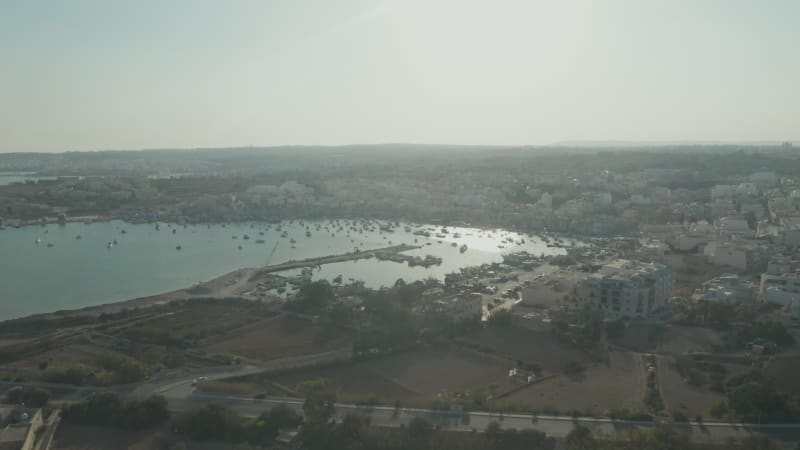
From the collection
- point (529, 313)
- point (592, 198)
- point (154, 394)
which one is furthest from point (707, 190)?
point (154, 394)

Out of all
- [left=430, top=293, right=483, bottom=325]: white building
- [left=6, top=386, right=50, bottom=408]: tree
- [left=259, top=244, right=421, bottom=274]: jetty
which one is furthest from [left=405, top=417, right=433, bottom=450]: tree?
[left=259, top=244, right=421, bottom=274]: jetty

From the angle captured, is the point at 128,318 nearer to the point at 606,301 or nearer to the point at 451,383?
the point at 451,383

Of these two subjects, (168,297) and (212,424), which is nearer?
(212,424)

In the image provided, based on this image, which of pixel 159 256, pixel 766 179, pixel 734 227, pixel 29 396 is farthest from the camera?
pixel 766 179

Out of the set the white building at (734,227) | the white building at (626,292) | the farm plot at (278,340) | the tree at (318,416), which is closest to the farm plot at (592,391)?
the tree at (318,416)

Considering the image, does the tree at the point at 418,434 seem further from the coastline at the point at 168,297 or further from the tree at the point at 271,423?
the coastline at the point at 168,297

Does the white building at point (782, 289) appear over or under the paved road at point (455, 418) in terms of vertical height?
under

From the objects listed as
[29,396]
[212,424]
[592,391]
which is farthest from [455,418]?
[29,396]

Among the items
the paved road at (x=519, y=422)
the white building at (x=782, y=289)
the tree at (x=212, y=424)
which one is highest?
the tree at (x=212, y=424)

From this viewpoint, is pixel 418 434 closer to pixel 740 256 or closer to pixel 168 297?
pixel 168 297
